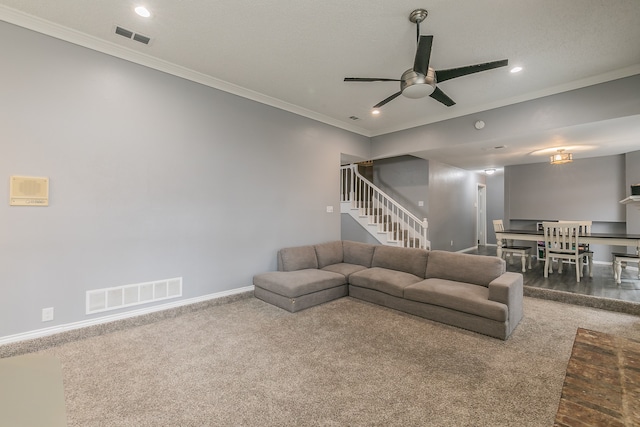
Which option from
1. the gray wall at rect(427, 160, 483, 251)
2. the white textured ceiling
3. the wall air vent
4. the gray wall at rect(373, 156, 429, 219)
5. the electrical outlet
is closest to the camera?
the white textured ceiling

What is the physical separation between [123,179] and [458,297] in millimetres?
3971

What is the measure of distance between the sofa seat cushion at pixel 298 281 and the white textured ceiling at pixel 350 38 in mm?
2720

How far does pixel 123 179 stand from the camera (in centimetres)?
308

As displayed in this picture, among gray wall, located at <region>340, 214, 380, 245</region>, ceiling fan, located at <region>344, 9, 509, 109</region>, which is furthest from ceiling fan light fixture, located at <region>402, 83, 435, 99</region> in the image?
gray wall, located at <region>340, 214, 380, 245</region>

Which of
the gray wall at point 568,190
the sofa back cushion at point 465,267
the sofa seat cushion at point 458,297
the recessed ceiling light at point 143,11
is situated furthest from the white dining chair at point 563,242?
the recessed ceiling light at point 143,11

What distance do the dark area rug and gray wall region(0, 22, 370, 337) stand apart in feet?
11.9

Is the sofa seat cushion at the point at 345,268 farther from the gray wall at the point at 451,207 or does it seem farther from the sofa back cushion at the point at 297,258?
the gray wall at the point at 451,207

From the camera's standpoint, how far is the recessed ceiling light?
2449 millimetres

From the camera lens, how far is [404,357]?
Result: 2.47 metres

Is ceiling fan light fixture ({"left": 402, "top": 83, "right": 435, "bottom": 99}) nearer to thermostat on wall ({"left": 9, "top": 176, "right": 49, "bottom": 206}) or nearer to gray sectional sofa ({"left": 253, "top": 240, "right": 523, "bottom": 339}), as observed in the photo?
gray sectional sofa ({"left": 253, "top": 240, "right": 523, "bottom": 339})

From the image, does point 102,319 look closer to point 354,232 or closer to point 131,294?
point 131,294

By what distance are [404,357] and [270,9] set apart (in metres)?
3.32

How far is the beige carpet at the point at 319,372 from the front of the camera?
176 cm

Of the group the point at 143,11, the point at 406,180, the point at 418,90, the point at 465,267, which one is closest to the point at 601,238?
the point at 465,267
